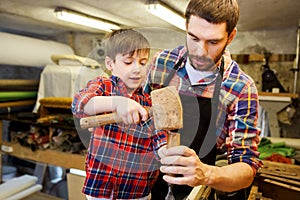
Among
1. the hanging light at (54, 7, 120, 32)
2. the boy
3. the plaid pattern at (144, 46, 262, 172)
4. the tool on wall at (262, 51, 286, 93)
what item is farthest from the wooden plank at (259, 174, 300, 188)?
the hanging light at (54, 7, 120, 32)

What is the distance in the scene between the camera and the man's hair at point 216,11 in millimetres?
620

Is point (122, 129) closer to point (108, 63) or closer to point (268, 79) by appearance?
point (108, 63)

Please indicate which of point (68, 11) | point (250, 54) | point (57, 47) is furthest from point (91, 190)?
point (57, 47)

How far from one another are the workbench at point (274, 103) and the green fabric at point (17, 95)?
239 cm

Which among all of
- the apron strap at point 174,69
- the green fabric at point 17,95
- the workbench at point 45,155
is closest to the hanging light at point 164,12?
the apron strap at point 174,69

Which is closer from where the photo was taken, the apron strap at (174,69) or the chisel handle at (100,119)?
the chisel handle at (100,119)

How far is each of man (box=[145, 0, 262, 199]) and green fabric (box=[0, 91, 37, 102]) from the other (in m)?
2.34

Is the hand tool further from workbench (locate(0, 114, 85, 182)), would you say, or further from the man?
workbench (locate(0, 114, 85, 182))

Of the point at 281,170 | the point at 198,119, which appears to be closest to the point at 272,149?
the point at 281,170

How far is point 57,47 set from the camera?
3096 millimetres

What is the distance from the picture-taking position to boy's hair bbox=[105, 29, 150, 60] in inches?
22.9

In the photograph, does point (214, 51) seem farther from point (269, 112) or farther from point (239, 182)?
point (269, 112)

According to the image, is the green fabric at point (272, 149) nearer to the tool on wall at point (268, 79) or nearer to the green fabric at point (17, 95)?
the tool on wall at point (268, 79)

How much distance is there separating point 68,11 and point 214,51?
1855mm
